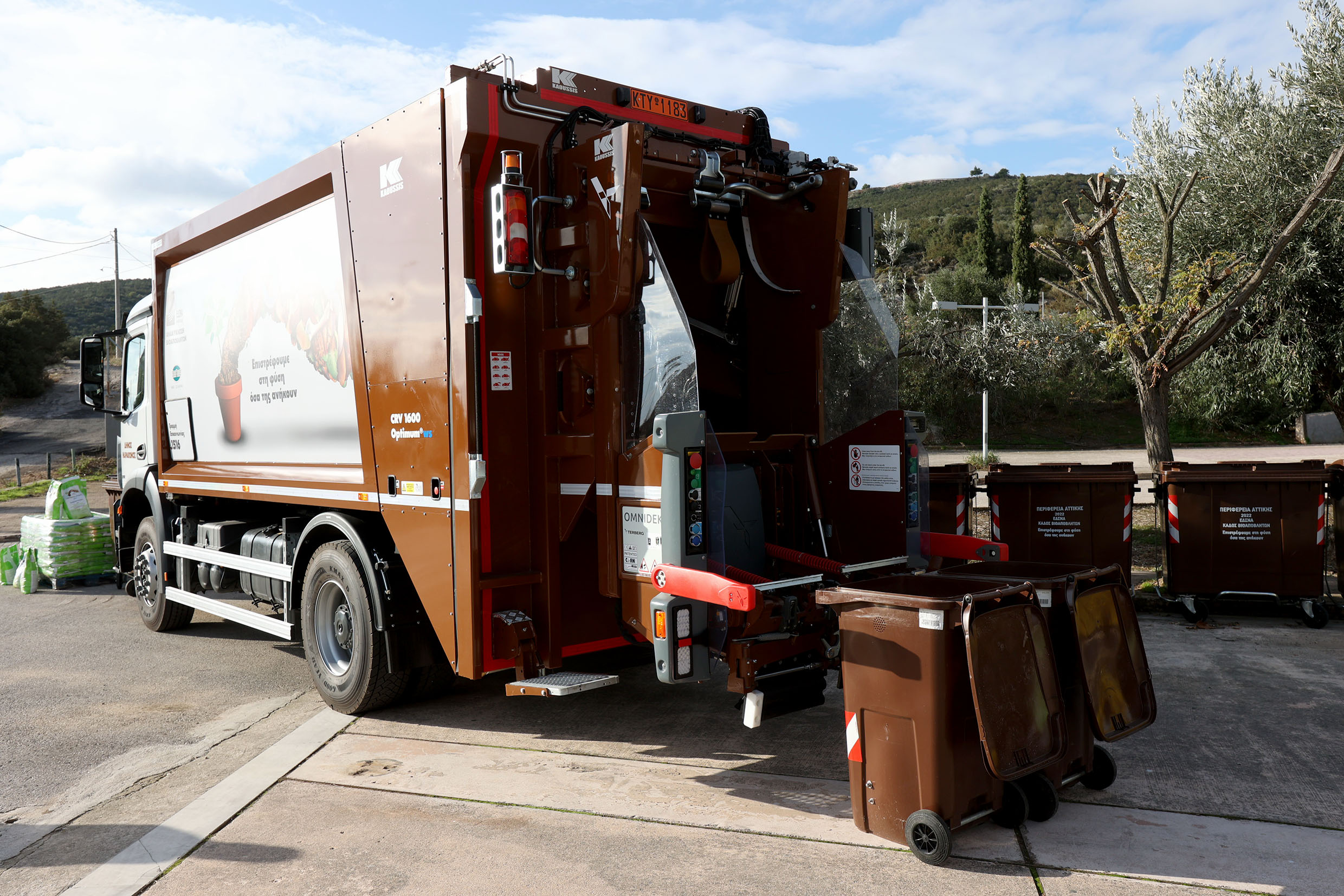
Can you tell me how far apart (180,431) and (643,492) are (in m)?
5.08

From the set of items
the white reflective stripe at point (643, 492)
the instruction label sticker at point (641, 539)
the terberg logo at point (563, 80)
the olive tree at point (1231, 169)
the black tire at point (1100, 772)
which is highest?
the olive tree at point (1231, 169)

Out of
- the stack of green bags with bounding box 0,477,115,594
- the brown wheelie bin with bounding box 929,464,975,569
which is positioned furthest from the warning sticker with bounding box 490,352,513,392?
the stack of green bags with bounding box 0,477,115,594

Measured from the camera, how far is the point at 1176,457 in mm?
22344

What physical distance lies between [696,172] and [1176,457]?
20852mm

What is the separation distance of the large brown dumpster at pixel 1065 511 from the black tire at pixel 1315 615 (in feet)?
4.10

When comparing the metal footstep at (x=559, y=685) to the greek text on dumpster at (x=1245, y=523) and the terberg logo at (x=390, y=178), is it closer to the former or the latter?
the terberg logo at (x=390, y=178)

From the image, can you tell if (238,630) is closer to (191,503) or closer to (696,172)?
(191,503)

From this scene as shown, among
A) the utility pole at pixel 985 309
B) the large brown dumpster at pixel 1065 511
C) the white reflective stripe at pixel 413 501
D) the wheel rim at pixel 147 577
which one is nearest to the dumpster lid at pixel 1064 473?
the large brown dumpster at pixel 1065 511

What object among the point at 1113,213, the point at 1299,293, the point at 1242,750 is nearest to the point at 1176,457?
the point at 1299,293

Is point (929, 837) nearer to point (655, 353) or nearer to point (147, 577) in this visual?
point (655, 353)

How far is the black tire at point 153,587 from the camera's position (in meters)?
8.04

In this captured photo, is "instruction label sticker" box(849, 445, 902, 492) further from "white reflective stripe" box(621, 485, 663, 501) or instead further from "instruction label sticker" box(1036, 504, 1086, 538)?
"instruction label sticker" box(1036, 504, 1086, 538)

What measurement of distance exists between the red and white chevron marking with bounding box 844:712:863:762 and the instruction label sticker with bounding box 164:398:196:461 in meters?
5.78

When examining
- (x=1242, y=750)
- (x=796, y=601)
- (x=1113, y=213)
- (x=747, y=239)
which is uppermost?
(x=1113, y=213)
